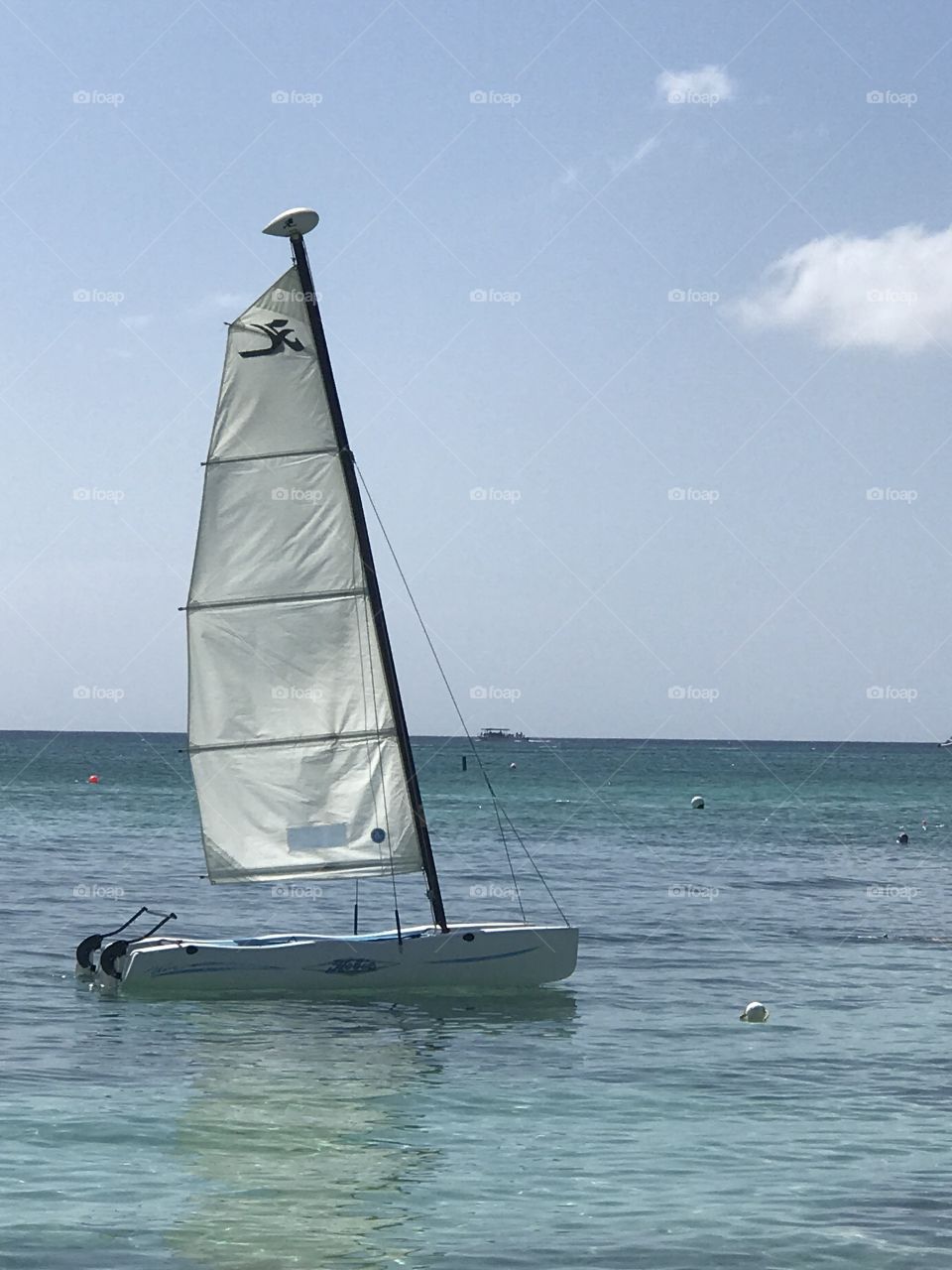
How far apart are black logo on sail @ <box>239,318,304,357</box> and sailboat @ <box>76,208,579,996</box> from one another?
2 centimetres

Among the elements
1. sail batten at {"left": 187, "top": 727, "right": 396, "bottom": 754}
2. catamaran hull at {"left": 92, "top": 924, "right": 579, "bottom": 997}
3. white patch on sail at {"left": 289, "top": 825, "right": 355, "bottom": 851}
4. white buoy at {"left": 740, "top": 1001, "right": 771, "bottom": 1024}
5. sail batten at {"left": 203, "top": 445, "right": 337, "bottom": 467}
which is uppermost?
sail batten at {"left": 203, "top": 445, "right": 337, "bottom": 467}

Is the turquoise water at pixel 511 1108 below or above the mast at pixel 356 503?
below

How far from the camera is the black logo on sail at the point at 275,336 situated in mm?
28859

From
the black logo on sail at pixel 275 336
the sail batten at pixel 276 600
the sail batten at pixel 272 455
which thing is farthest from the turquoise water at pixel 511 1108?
the black logo on sail at pixel 275 336

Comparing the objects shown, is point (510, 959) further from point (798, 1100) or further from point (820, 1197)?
point (820, 1197)

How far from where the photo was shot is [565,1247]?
615 inches

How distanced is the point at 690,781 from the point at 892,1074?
140831 mm

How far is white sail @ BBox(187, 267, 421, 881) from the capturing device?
2900 cm

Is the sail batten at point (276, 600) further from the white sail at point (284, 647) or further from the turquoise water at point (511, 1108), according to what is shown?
the turquoise water at point (511, 1108)

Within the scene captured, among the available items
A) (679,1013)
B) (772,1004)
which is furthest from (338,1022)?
(772,1004)

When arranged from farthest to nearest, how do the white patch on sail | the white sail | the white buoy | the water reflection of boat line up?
the white patch on sail < the white sail < the white buoy < the water reflection of boat

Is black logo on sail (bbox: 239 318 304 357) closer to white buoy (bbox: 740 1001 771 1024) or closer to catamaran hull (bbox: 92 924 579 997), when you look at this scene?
catamaran hull (bbox: 92 924 579 997)

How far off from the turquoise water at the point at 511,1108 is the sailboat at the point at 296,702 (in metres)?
0.87

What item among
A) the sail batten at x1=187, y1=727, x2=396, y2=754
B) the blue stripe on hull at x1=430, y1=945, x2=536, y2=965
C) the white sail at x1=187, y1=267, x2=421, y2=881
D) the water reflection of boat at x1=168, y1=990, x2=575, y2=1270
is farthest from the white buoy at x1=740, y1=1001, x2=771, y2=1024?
the sail batten at x1=187, y1=727, x2=396, y2=754
